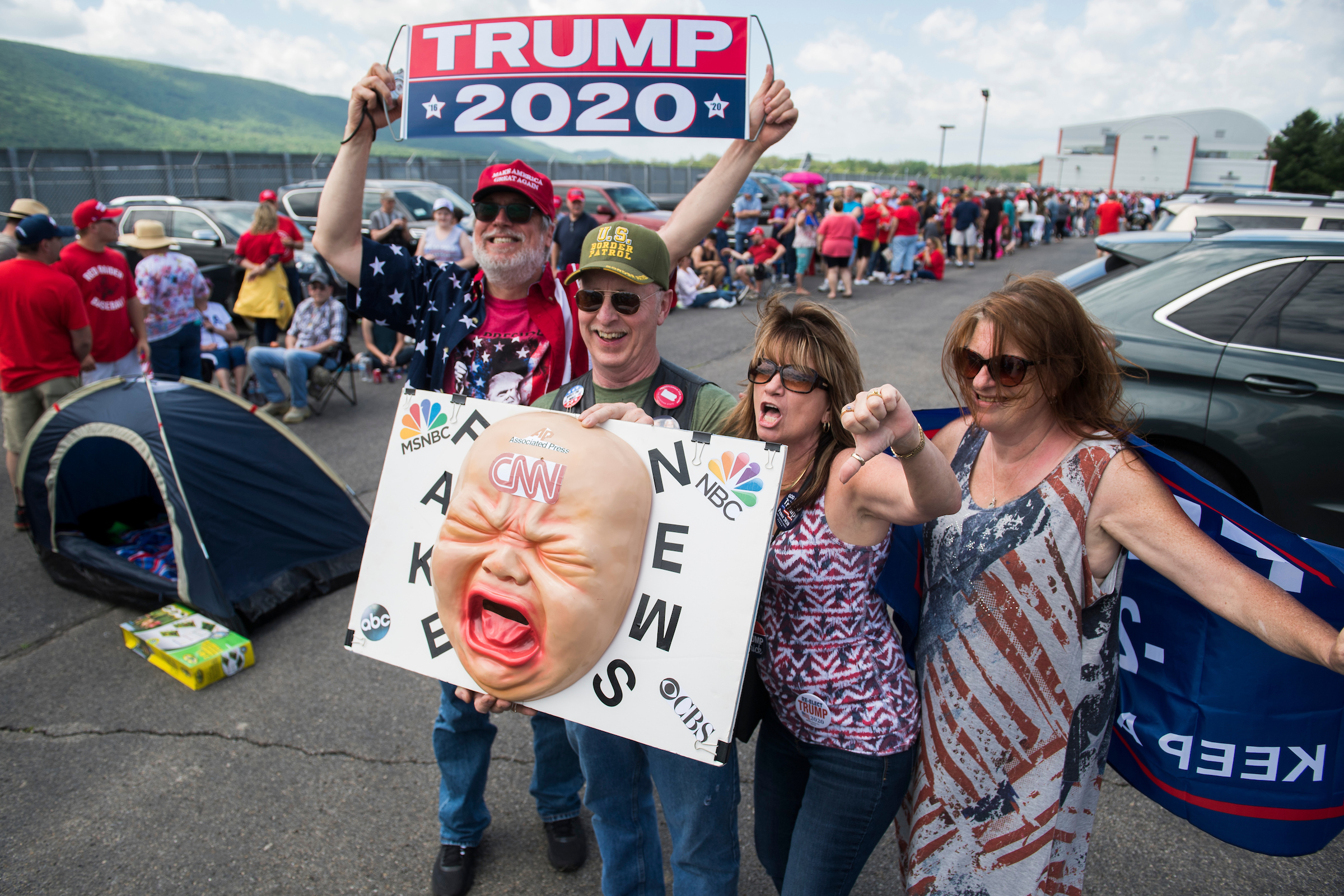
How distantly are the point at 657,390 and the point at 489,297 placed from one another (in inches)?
31.3

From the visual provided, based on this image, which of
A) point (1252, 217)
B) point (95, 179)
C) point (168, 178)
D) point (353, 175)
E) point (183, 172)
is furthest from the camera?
point (183, 172)

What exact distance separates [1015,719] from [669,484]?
90 cm

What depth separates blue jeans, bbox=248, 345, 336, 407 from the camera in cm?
732

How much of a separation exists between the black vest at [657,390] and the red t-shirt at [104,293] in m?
4.73

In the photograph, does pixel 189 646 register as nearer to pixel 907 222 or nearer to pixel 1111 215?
pixel 907 222

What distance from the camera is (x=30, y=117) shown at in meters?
85.6

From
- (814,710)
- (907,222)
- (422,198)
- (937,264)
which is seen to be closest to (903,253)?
(907,222)

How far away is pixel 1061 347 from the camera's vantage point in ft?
5.22

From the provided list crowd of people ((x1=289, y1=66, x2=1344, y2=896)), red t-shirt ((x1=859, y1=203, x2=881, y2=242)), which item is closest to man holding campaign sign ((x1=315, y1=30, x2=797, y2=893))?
crowd of people ((x1=289, y1=66, x2=1344, y2=896))

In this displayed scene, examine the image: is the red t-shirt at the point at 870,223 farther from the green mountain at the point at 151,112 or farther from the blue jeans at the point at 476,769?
the green mountain at the point at 151,112

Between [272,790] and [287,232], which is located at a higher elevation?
[287,232]

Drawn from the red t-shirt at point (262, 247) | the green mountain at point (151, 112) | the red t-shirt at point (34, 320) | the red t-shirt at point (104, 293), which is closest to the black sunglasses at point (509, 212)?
the red t-shirt at point (34, 320)

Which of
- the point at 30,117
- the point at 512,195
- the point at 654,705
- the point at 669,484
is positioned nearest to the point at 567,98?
the point at 512,195

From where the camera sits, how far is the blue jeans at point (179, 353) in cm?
640
